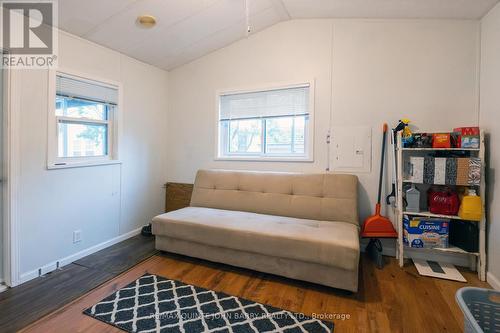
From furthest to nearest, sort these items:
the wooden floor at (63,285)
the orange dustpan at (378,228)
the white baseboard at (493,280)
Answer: the orange dustpan at (378,228), the white baseboard at (493,280), the wooden floor at (63,285)

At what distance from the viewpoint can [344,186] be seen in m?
2.63

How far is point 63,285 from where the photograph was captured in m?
2.09

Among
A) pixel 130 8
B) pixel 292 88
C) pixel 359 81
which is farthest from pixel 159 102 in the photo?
pixel 359 81

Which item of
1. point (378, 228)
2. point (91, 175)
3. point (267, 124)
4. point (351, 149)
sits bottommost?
point (378, 228)

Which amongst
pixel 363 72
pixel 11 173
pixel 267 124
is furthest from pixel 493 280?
pixel 11 173

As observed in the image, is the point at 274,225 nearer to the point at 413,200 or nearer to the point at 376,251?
the point at 376,251

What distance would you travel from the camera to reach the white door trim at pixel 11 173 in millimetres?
1994

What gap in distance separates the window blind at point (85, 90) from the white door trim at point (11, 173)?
0.34 meters

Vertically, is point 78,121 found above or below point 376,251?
above

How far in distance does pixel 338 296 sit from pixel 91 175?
9.01ft

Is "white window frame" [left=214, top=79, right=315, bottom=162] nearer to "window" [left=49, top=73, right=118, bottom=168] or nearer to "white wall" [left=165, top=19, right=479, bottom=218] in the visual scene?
"white wall" [left=165, top=19, right=479, bottom=218]

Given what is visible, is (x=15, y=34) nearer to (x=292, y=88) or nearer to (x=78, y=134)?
(x=78, y=134)

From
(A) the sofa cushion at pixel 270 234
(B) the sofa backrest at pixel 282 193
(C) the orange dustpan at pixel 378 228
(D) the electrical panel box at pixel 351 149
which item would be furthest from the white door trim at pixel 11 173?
(C) the orange dustpan at pixel 378 228

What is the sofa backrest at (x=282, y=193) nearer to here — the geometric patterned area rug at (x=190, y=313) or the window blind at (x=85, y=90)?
the geometric patterned area rug at (x=190, y=313)
